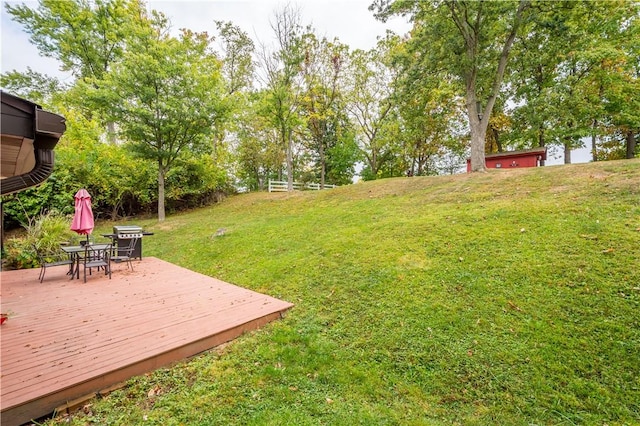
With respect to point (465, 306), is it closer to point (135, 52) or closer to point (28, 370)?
point (28, 370)

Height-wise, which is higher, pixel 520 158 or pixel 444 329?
pixel 520 158

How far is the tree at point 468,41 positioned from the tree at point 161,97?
812 cm

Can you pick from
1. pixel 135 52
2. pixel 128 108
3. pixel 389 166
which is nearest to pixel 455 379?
pixel 128 108

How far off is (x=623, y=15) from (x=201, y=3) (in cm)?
1956

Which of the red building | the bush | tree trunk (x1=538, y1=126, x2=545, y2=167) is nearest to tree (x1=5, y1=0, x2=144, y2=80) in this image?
the bush

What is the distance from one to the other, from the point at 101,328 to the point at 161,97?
1079 centimetres

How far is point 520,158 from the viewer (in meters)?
15.5

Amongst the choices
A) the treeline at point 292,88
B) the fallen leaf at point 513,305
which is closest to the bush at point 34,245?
the treeline at point 292,88

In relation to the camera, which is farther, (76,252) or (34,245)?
(34,245)

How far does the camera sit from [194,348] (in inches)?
126

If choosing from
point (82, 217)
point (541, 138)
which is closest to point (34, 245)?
point (82, 217)

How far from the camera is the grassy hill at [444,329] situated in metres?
2.41

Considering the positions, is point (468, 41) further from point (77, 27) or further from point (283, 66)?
point (77, 27)

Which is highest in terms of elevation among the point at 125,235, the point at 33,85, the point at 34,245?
the point at 33,85
